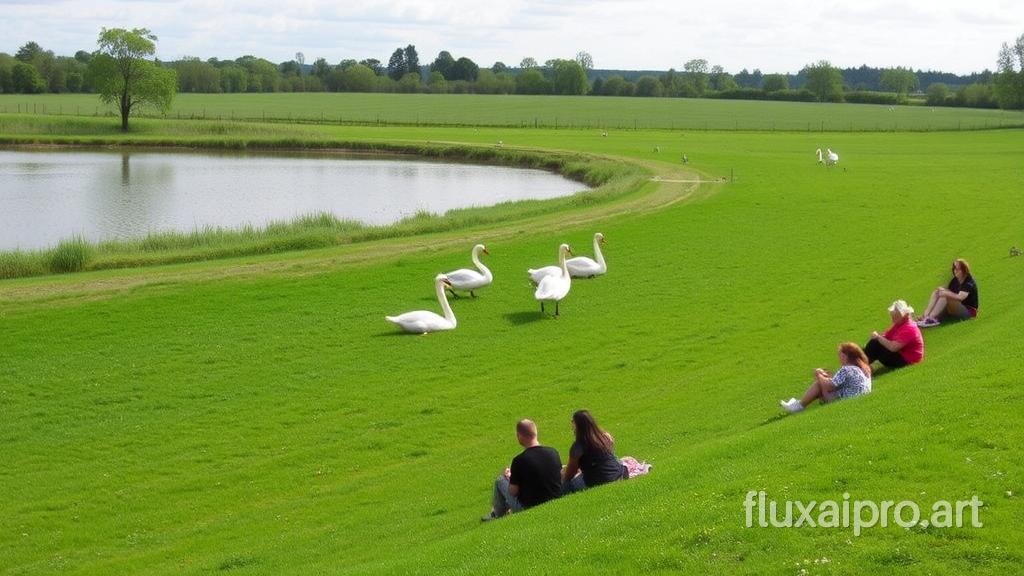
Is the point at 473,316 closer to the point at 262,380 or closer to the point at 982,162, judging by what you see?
the point at 262,380

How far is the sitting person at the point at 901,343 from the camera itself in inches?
680

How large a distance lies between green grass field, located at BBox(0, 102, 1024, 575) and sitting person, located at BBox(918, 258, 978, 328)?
464 millimetres

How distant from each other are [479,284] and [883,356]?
11461 mm

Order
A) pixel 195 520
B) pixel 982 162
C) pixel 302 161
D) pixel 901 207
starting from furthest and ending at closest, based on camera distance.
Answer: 1. pixel 302 161
2. pixel 982 162
3. pixel 901 207
4. pixel 195 520

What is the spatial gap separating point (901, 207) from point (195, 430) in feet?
111

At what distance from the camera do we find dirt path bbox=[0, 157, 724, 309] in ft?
89.0

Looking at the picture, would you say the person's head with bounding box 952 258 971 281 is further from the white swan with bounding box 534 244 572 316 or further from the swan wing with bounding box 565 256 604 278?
the swan wing with bounding box 565 256 604 278

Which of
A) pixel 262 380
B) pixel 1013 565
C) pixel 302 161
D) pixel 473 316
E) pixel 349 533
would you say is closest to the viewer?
pixel 1013 565

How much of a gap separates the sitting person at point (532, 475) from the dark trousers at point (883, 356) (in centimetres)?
719

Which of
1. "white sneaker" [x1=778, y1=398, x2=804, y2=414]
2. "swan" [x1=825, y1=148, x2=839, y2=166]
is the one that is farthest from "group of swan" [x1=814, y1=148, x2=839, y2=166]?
"white sneaker" [x1=778, y1=398, x2=804, y2=414]

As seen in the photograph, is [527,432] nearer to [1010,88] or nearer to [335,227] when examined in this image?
[335,227]

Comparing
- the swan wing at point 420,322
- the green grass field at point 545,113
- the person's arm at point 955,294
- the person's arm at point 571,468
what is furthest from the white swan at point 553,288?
the green grass field at point 545,113

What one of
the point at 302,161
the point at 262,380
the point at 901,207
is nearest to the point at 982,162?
the point at 901,207

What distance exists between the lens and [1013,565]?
8430mm
